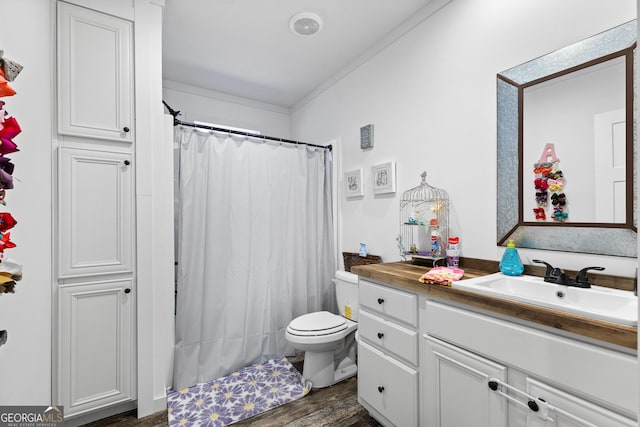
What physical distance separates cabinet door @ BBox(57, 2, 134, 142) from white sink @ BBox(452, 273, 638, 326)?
2.00 metres

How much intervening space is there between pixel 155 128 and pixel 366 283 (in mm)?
1578

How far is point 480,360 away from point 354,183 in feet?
5.50

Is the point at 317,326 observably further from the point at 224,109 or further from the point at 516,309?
the point at 224,109

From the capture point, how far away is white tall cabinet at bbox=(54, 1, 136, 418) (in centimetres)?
153

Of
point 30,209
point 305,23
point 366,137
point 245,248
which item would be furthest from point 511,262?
point 30,209

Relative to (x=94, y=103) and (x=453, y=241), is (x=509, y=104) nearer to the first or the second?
(x=453, y=241)

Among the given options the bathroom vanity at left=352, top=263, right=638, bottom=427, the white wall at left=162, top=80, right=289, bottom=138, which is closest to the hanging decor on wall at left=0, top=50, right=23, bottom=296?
the bathroom vanity at left=352, top=263, right=638, bottom=427

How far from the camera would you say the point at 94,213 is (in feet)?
5.26

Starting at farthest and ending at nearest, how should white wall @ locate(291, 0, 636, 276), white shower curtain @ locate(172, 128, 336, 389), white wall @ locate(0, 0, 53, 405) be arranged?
1. white shower curtain @ locate(172, 128, 336, 389)
2. white wall @ locate(291, 0, 636, 276)
3. white wall @ locate(0, 0, 53, 405)

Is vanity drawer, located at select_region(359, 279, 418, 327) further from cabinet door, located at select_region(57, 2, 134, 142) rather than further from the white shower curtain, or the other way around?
cabinet door, located at select_region(57, 2, 134, 142)

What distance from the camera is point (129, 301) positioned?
66.6 inches

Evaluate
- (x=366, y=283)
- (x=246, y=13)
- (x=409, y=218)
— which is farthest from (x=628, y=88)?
(x=246, y=13)

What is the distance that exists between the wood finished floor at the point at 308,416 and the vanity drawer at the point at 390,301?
0.66 m

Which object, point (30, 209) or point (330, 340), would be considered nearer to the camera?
point (30, 209)
